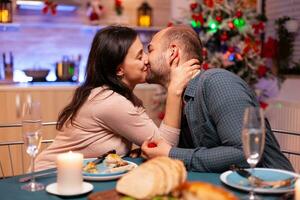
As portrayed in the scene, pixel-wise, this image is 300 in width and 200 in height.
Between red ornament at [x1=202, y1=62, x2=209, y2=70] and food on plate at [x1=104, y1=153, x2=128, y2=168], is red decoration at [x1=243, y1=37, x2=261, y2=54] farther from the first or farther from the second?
food on plate at [x1=104, y1=153, x2=128, y2=168]

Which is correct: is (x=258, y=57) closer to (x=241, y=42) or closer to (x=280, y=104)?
(x=241, y=42)

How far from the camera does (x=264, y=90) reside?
4.47m

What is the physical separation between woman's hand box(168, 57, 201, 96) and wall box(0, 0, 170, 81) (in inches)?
117

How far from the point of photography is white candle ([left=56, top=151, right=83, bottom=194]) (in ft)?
4.14

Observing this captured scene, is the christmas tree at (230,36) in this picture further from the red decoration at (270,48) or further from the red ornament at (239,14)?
the red decoration at (270,48)

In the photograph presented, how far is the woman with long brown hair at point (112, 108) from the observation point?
1.86m

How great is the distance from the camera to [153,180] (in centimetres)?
103

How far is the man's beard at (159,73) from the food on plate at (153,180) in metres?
1.01

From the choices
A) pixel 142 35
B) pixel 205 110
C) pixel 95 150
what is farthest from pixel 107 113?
pixel 142 35

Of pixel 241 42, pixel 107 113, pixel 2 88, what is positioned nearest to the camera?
pixel 107 113

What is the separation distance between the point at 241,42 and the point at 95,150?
2.74m

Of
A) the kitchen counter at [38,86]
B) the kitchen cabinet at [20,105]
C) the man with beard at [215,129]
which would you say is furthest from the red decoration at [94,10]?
the man with beard at [215,129]

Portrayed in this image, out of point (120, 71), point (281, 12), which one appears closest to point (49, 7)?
point (281, 12)

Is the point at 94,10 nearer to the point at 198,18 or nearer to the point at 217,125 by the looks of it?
the point at 198,18
